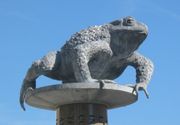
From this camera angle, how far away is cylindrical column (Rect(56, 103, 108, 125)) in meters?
11.6

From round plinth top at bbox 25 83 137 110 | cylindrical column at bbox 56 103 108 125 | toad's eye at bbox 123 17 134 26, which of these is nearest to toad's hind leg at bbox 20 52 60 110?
round plinth top at bbox 25 83 137 110

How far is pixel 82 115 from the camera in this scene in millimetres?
11695

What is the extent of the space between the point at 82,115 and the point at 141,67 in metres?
1.94

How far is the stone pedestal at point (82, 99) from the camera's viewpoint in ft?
36.4

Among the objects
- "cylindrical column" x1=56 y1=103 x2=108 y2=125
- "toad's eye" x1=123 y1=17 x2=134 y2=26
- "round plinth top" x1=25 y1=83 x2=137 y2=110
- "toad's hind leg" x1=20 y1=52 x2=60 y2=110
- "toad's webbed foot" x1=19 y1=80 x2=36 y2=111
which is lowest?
"cylindrical column" x1=56 y1=103 x2=108 y2=125

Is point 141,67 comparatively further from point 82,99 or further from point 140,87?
point 82,99

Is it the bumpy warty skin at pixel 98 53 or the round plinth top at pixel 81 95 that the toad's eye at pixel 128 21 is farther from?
the round plinth top at pixel 81 95

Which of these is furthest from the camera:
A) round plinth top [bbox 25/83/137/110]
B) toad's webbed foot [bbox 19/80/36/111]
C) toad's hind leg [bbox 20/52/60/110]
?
toad's webbed foot [bbox 19/80/36/111]

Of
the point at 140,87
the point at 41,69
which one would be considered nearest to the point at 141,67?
the point at 140,87

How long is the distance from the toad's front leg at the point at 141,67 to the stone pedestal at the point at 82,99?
1.59ft

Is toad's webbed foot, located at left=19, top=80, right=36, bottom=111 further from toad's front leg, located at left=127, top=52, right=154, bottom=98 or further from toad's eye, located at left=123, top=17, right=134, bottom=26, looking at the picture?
toad's eye, located at left=123, top=17, right=134, bottom=26

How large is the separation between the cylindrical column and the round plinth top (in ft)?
0.42

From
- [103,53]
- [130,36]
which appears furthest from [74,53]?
[130,36]

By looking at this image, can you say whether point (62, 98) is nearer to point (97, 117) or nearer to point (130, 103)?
point (97, 117)
